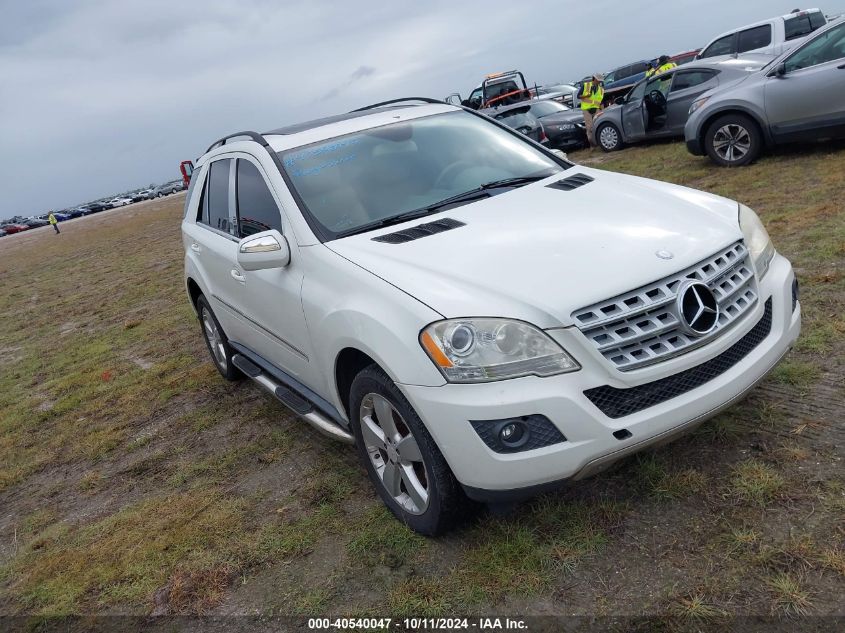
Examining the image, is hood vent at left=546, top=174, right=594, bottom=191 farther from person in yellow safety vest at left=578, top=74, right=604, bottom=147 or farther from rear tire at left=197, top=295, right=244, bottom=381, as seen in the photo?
person in yellow safety vest at left=578, top=74, right=604, bottom=147

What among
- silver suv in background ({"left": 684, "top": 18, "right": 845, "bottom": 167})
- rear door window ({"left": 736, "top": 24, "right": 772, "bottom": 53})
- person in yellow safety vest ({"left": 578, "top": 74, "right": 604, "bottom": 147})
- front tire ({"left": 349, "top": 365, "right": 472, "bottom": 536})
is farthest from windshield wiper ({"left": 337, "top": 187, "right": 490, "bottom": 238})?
person in yellow safety vest ({"left": 578, "top": 74, "right": 604, "bottom": 147})

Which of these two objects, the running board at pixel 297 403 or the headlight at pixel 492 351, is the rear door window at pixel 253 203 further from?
the headlight at pixel 492 351

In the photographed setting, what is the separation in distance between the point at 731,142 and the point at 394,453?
27.0 feet

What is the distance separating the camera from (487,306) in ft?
8.27

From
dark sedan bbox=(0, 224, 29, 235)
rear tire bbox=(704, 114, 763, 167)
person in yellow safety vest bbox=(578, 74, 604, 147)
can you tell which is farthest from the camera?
dark sedan bbox=(0, 224, 29, 235)

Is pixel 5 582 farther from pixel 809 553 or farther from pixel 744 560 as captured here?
pixel 809 553

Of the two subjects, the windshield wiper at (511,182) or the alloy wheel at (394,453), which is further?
the windshield wiper at (511,182)

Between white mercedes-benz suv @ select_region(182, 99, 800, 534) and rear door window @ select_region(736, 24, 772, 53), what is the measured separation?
41.5 feet

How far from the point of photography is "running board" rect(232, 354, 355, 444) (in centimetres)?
337

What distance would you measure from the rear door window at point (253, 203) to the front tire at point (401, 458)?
1126mm

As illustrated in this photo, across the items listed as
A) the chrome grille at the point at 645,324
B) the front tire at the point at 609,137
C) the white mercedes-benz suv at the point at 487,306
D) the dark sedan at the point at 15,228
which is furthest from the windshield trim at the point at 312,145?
the dark sedan at the point at 15,228

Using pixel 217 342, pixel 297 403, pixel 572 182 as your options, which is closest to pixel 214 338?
pixel 217 342

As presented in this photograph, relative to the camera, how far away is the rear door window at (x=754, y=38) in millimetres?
14062

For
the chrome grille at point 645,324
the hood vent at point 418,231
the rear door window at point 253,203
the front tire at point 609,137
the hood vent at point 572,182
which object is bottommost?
the front tire at point 609,137
